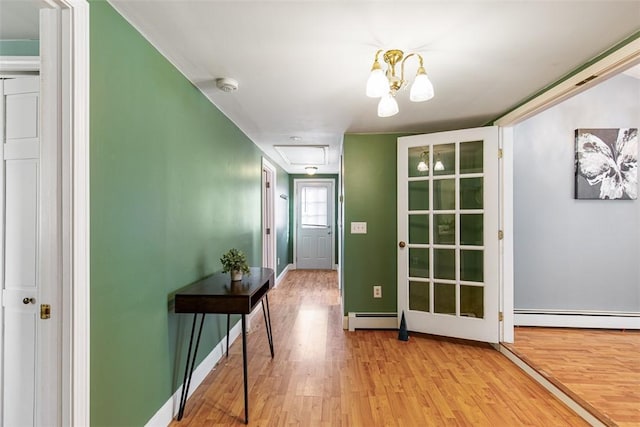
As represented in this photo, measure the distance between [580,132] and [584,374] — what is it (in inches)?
90.0

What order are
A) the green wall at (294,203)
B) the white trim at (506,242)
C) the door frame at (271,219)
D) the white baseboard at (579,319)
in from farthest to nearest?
the green wall at (294,203) < the door frame at (271,219) < the white baseboard at (579,319) < the white trim at (506,242)

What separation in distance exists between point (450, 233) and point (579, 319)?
1.61 m

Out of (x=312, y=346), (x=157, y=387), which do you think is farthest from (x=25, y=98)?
(x=312, y=346)

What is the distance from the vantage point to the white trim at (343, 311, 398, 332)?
326 cm

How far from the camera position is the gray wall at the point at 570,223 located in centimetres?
297

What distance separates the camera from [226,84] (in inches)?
80.2

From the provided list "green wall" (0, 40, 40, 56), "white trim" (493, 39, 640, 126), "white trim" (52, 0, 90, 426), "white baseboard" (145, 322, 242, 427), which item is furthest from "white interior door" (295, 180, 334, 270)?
"white trim" (52, 0, 90, 426)

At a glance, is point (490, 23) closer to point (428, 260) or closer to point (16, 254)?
point (428, 260)

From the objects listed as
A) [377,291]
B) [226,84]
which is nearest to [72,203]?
[226,84]

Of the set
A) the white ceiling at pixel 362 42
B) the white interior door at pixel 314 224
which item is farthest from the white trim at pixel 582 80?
the white interior door at pixel 314 224

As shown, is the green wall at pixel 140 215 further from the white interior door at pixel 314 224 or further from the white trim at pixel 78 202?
the white interior door at pixel 314 224

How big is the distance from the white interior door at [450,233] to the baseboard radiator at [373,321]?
237 mm

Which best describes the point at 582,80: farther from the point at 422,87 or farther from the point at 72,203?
the point at 72,203

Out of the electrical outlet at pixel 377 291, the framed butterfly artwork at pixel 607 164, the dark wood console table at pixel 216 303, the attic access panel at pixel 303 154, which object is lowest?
the electrical outlet at pixel 377 291
